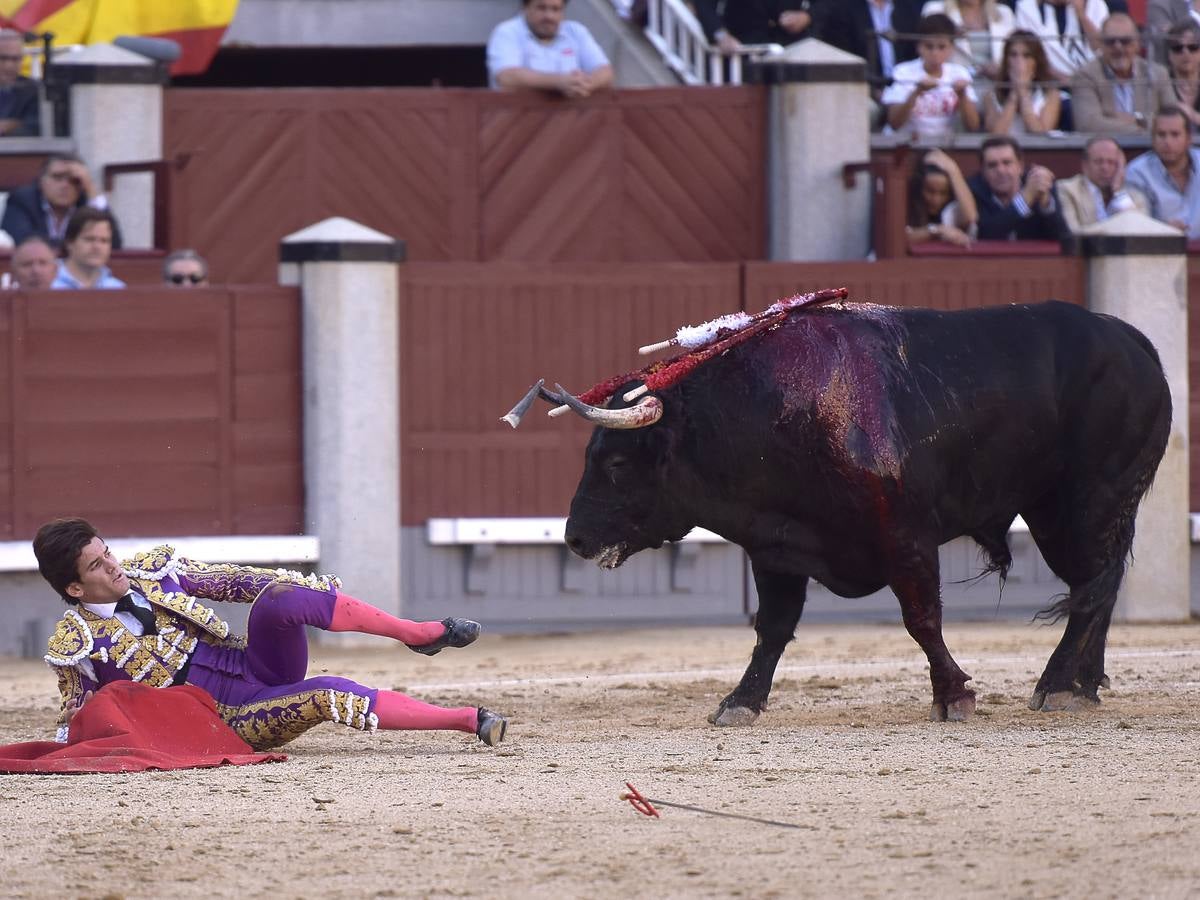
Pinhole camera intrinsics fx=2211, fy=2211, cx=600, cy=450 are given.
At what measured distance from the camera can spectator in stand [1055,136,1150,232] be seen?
1205cm

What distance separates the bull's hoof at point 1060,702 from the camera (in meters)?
7.27

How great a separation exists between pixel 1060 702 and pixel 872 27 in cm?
690

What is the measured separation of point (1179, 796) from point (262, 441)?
621cm

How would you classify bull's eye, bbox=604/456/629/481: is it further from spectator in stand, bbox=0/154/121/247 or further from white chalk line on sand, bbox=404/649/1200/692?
spectator in stand, bbox=0/154/121/247

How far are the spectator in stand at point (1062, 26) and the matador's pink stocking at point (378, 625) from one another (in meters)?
8.54

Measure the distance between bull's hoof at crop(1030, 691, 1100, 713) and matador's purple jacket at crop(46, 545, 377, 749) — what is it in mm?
2302

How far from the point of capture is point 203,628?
21.2 feet

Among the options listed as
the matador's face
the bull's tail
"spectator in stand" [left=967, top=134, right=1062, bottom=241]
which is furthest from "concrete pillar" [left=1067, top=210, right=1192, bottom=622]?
the matador's face

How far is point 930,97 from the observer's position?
12.8 metres

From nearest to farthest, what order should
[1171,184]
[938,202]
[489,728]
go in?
[489,728], [938,202], [1171,184]

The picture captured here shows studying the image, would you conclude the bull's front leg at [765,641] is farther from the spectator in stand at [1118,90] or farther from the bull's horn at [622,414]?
the spectator in stand at [1118,90]

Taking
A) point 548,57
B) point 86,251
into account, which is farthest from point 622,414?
point 548,57

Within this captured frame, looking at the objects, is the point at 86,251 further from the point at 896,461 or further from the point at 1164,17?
the point at 1164,17

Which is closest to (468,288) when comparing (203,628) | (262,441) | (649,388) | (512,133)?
(262,441)
